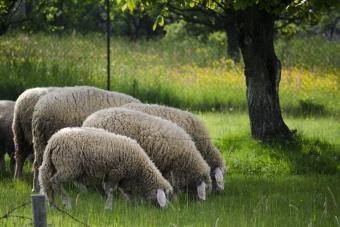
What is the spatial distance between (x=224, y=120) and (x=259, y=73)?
3072mm

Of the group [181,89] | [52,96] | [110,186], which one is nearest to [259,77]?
[52,96]

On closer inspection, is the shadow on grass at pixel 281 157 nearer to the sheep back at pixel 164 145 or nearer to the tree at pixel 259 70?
the tree at pixel 259 70

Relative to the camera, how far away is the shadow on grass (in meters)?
11.3

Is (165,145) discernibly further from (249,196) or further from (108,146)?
(249,196)

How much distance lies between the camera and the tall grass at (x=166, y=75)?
57.7 feet

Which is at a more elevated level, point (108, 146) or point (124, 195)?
point (108, 146)

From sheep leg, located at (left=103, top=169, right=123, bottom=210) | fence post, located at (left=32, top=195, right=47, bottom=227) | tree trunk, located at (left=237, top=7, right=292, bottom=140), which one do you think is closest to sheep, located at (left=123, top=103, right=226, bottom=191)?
sheep leg, located at (left=103, top=169, right=123, bottom=210)

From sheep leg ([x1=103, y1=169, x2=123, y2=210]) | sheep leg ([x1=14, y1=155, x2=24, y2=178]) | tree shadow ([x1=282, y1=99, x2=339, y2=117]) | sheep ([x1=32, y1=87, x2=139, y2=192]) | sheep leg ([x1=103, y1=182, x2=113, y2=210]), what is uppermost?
sheep ([x1=32, y1=87, x2=139, y2=192])

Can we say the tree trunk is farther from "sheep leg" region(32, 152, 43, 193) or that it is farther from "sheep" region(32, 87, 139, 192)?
"sheep leg" region(32, 152, 43, 193)

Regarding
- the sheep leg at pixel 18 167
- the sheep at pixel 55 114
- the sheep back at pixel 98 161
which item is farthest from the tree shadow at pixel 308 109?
the sheep back at pixel 98 161

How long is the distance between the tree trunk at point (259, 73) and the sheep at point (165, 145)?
10.9 ft

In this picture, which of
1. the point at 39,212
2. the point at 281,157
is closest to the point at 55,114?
the point at 281,157

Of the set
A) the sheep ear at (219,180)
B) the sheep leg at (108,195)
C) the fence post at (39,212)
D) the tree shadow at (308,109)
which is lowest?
the tree shadow at (308,109)

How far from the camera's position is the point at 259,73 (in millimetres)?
12367
